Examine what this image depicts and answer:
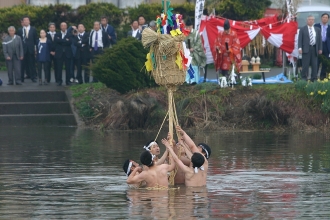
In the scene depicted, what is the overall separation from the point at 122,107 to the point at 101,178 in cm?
820

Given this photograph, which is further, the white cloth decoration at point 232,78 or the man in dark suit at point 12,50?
the man in dark suit at point 12,50

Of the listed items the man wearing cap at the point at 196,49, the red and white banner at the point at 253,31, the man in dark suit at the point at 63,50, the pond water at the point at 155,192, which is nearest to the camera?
the pond water at the point at 155,192

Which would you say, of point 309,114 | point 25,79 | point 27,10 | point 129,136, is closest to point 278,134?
point 309,114

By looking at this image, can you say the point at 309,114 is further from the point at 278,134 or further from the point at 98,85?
the point at 98,85

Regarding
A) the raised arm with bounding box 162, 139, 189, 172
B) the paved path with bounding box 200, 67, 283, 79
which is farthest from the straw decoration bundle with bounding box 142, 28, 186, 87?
the paved path with bounding box 200, 67, 283, 79

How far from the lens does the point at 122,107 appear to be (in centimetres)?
2378

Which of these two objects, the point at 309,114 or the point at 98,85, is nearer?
the point at 309,114

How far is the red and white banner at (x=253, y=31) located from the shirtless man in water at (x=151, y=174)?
13.3 meters

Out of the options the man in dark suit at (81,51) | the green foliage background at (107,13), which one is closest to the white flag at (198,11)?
the man in dark suit at (81,51)

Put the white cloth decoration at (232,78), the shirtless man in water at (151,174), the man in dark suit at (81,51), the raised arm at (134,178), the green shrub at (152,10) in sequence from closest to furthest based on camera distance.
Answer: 1. the shirtless man in water at (151,174)
2. the raised arm at (134,178)
3. the white cloth decoration at (232,78)
4. the man in dark suit at (81,51)
5. the green shrub at (152,10)

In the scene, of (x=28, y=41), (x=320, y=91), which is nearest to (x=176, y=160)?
(x=320, y=91)

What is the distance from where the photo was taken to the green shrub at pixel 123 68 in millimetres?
24734

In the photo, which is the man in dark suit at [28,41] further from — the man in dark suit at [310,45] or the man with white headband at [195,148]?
the man with white headband at [195,148]

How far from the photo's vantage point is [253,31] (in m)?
28.5
